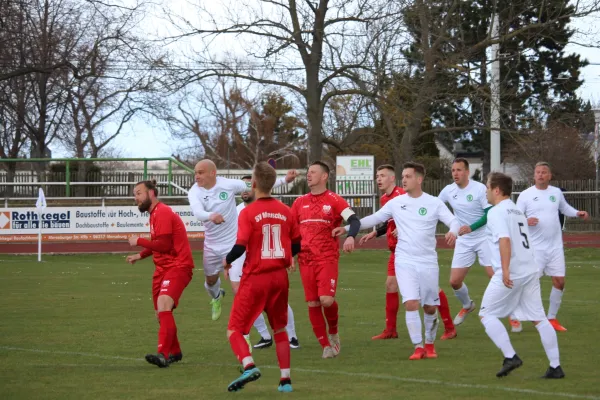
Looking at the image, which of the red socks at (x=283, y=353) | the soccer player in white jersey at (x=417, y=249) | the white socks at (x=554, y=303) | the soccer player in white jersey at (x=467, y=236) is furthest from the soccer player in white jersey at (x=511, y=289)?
the white socks at (x=554, y=303)

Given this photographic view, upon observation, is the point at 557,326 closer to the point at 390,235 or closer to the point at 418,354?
the point at 390,235

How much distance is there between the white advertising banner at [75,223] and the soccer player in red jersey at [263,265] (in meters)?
21.4

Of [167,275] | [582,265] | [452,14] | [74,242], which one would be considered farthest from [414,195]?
[452,14]

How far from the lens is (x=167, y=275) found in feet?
30.1

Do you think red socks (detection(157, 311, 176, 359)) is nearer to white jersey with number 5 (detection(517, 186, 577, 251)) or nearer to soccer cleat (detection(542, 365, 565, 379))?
soccer cleat (detection(542, 365, 565, 379))

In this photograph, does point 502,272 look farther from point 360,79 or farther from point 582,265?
point 360,79

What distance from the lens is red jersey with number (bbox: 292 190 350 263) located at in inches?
378

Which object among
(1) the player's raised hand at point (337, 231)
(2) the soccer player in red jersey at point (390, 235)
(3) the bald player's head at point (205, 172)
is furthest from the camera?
(3) the bald player's head at point (205, 172)

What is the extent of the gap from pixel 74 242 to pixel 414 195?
21302 millimetres

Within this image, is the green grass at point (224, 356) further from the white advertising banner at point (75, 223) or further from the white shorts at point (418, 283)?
the white advertising banner at point (75, 223)

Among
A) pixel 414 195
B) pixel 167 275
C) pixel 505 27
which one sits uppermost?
pixel 505 27

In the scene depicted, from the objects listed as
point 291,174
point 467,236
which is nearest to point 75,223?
point 467,236

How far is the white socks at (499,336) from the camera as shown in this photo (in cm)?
795

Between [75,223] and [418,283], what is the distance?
2150 cm
